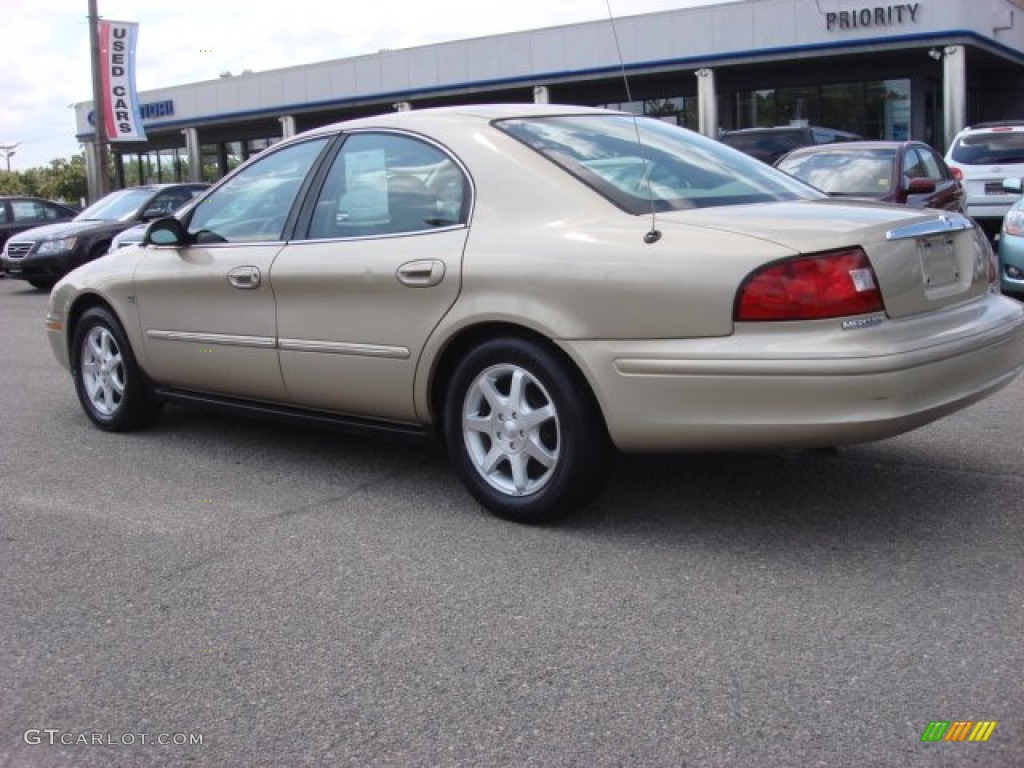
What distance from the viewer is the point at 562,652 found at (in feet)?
10.4

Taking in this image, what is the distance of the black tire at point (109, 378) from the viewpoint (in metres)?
5.96

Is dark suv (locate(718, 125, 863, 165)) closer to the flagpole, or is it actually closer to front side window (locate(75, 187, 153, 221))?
front side window (locate(75, 187, 153, 221))

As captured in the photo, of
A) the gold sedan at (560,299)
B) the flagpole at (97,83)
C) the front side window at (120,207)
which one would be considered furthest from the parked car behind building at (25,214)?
the gold sedan at (560,299)

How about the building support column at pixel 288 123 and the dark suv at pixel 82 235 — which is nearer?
the dark suv at pixel 82 235

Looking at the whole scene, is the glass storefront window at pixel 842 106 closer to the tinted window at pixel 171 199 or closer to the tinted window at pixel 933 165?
the tinted window at pixel 933 165

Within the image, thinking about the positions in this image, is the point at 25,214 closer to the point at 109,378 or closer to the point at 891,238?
the point at 109,378

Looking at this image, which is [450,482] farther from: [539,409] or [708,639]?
[708,639]

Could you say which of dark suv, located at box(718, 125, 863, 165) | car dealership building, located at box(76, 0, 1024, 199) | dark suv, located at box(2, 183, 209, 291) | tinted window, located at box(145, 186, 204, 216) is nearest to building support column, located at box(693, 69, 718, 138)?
car dealership building, located at box(76, 0, 1024, 199)

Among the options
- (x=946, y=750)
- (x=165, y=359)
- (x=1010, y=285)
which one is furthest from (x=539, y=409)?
(x=1010, y=285)

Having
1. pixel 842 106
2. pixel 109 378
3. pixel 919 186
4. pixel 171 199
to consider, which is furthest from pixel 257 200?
pixel 842 106

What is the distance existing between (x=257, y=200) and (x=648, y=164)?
194cm

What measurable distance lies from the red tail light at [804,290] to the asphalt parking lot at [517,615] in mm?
845

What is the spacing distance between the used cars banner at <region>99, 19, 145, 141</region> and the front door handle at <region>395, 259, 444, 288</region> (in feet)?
70.7

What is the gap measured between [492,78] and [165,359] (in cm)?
2541
